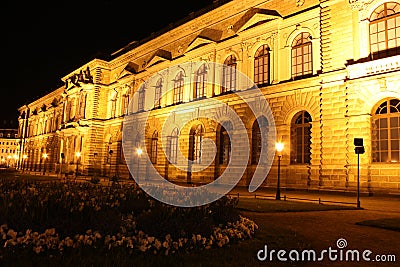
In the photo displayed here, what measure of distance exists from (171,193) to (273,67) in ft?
60.6

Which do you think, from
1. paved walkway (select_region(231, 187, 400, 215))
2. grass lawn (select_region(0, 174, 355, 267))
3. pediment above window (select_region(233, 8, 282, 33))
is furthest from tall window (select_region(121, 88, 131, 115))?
grass lawn (select_region(0, 174, 355, 267))

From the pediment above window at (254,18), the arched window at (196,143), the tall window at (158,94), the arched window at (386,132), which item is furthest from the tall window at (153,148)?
the arched window at (386,132)

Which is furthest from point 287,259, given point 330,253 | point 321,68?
point 321,68

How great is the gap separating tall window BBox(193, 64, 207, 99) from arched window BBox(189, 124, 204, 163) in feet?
9.87

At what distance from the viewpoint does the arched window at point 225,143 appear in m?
27.9

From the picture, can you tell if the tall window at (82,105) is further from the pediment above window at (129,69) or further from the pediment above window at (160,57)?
the pediment above window at (160,57)

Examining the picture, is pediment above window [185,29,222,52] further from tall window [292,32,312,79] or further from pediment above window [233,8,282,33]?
tall window [292,32,312,79]

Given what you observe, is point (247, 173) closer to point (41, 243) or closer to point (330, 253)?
point (330, 253)

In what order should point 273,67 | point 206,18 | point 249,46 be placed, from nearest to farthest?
point 273,67, point 249,46, point 206,18

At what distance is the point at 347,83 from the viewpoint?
66.0 ft

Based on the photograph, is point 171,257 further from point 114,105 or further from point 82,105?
point 82,105

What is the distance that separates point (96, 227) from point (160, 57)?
3213 centimetres

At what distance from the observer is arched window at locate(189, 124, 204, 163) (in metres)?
30.9

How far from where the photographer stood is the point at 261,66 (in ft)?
88.0
